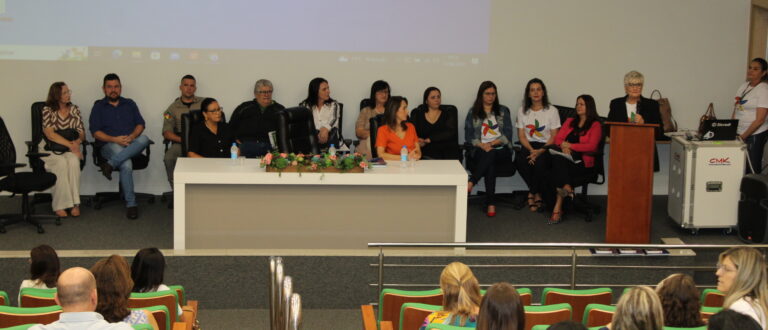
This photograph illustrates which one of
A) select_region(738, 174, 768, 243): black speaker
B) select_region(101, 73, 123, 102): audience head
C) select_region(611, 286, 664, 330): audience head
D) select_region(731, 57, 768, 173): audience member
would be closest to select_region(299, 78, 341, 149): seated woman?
select_region(101, 73, 123, 102): audience head

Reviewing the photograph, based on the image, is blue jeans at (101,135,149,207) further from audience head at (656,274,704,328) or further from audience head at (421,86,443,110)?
audience head at (656,274,704,328)

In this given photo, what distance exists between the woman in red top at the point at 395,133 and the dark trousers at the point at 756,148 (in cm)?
322

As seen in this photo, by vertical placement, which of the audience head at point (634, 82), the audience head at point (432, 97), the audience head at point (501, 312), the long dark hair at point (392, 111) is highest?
the audience head at point (634, 82)

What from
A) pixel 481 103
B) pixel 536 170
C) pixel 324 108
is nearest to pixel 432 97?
pixel 481 103

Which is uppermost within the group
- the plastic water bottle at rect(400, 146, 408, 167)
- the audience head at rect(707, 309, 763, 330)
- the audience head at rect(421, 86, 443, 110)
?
the audience head at rect(421, 86, 443, 110)

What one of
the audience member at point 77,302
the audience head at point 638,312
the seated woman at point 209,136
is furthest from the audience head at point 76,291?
the seated woman at point 209,136

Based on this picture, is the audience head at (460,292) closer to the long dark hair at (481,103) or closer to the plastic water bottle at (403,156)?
the plastic water bottle at (403,156)

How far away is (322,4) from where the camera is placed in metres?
9.23

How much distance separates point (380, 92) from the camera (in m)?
8.82

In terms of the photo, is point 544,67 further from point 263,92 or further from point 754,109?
point 263,92

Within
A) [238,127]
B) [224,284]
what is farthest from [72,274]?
[238,127]

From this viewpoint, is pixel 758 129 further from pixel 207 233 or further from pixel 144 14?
pixel 144 14

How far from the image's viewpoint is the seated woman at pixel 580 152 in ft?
26.8

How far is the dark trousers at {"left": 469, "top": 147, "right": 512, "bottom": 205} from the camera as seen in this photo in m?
8.46
